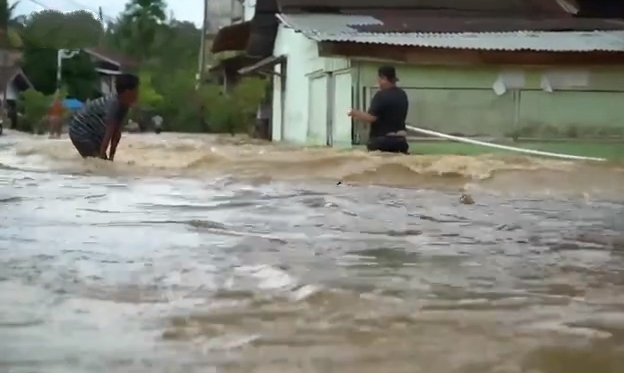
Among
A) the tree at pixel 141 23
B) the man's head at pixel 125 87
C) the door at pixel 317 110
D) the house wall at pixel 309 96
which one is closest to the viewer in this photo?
the man's head at pixel 125 87

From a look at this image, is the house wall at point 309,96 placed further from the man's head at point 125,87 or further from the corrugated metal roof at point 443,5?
the man's head at point 125,87

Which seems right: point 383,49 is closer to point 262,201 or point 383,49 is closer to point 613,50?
point 613,50

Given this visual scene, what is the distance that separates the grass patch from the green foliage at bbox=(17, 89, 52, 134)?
20.0 metres

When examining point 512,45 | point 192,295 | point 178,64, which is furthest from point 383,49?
point 178,64

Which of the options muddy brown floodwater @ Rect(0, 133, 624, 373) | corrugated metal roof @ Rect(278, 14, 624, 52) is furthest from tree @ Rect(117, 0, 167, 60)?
muddy brown floodwater @ Rect(0, 133, 624, 373)

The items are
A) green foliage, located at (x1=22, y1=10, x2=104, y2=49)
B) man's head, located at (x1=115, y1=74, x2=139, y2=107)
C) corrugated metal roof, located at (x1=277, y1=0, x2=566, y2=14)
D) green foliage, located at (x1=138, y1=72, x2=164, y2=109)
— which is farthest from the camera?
green foliage, located at (x1=138, y1=72, x2=164, y2=109)

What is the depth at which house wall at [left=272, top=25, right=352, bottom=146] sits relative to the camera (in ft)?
53.9

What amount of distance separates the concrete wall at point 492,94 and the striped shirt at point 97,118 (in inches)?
199

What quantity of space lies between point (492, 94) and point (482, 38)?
92 cm

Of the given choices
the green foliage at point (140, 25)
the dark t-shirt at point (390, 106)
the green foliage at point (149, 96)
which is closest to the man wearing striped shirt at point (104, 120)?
the dark t-shirt at point (390, 106)

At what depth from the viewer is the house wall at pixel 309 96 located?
1644 centimetres

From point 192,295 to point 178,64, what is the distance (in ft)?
139

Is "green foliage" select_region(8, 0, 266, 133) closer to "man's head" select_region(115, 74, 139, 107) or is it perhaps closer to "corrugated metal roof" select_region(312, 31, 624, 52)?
"corrugated metal roof" select_region(312, 31, 624, 52)

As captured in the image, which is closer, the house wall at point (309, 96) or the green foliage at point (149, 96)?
the house wall at point (309, 96)
